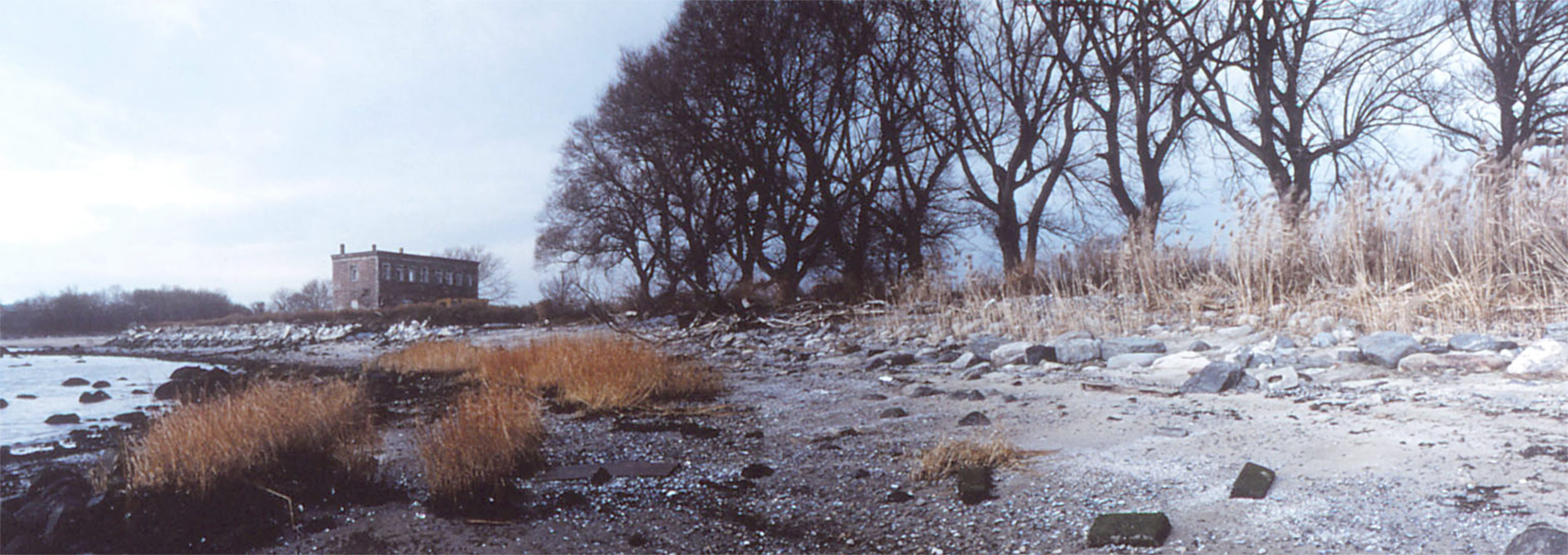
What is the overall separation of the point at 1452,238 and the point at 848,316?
4446 millimetres

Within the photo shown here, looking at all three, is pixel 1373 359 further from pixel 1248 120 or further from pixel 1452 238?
pixel 1248 120

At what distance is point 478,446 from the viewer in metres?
2.26

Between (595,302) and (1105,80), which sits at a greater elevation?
(1105,80)

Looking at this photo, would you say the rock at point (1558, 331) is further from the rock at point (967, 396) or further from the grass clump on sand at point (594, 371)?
the grass clump on sand at point (594, 371)

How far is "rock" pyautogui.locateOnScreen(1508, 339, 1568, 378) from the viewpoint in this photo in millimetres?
2809

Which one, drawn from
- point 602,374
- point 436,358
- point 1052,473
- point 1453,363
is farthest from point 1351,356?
point 436,358

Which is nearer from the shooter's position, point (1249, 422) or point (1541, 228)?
point (1249, 422)

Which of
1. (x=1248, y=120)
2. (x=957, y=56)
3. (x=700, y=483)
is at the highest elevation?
(x=957, y=56)

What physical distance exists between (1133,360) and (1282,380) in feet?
2.63

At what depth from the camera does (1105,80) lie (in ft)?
32.8

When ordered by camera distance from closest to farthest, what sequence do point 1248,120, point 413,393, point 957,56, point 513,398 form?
point 513,398
point 413,393
point 1248,120
point 957,56

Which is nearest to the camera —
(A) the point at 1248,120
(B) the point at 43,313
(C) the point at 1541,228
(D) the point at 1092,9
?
(B) the point at 43,313

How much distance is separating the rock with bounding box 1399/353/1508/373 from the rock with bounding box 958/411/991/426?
5.98ft

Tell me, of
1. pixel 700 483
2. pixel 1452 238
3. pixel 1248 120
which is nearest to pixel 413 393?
pixel 700 483
